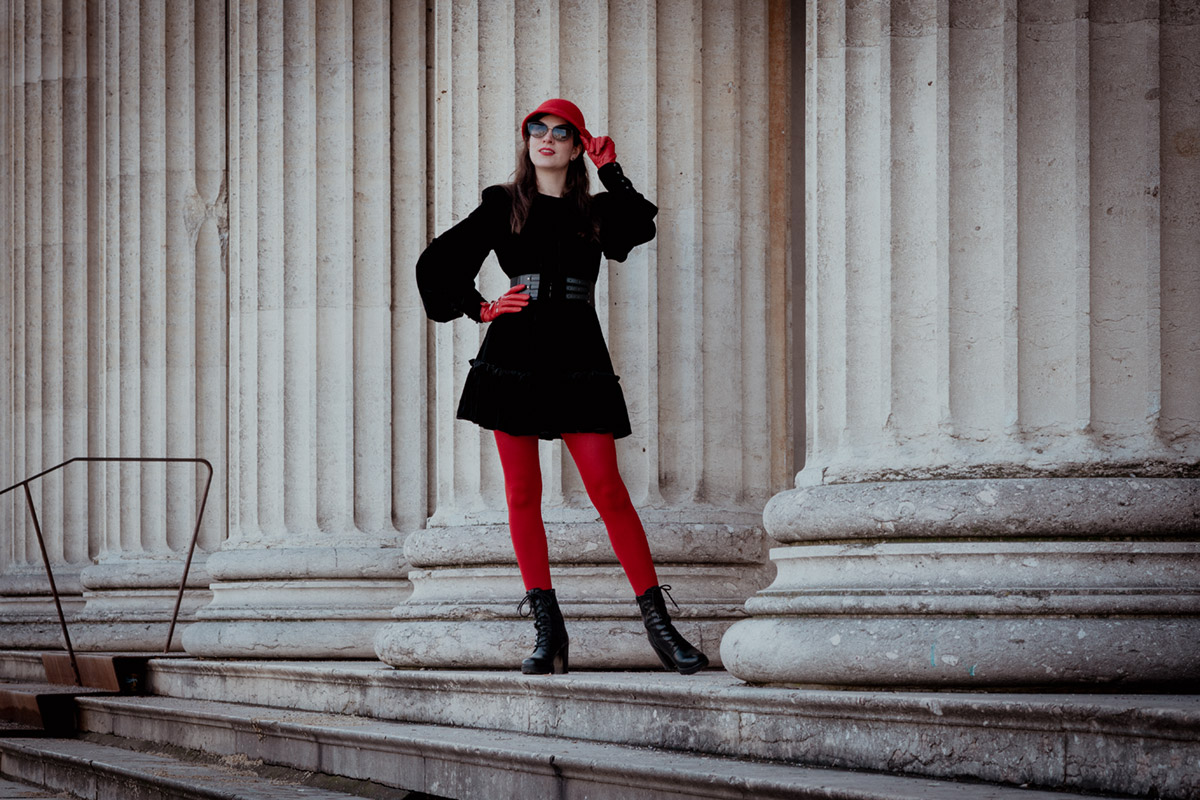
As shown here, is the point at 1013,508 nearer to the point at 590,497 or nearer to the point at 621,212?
the point at 590,497

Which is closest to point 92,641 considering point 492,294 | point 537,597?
point 492,294

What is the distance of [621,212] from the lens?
9672 mm

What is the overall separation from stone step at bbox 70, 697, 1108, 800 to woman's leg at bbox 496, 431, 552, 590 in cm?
84

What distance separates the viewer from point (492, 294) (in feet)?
36.5

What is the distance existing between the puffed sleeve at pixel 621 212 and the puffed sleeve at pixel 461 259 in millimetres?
517

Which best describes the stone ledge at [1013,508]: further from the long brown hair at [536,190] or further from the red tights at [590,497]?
the long brown hair at [536,190]

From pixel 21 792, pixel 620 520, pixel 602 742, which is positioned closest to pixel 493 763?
pixel 602 742

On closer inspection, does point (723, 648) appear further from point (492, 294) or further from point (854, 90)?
point (492, 294)

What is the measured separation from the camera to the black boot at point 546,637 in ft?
31.3

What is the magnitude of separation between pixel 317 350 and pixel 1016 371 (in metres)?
8.03

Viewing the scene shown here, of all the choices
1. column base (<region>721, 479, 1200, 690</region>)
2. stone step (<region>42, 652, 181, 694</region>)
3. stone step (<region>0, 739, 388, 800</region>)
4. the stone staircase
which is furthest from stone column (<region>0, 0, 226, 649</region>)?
column base (<region>721, 479, 1200, 690</region>)

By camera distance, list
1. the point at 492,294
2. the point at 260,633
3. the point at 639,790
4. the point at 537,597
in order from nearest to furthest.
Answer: the point at 639,790, the point at 537,597, the point at 492,294, the point at 260,633

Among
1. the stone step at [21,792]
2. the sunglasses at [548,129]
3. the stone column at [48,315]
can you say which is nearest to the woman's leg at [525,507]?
the sunglasses at [548,129]

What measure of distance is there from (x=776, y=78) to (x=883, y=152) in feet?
12.1
